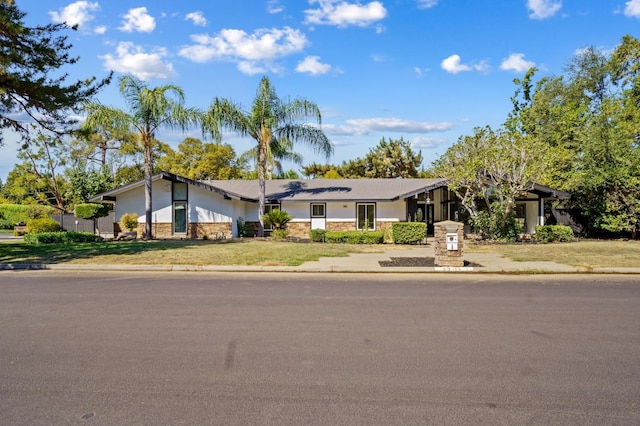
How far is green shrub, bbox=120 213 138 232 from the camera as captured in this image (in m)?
27.2

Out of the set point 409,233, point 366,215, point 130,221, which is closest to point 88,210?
point 130,221

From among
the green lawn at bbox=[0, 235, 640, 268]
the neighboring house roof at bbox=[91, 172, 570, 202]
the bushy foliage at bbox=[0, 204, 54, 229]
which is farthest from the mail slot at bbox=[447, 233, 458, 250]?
the bushy foliage at bbox=[0, 204, 54, 229]

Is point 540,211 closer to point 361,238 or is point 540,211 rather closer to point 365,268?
point 361,238

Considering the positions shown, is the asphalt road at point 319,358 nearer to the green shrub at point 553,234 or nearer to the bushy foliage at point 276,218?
the green shrub at point 553,234

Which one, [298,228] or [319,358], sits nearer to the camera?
[319,358]

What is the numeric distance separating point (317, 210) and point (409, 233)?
8761 millimetres

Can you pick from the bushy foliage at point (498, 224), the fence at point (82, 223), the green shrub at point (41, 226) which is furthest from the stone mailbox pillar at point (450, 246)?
the fence at point (82, 223)

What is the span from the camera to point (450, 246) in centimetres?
1393

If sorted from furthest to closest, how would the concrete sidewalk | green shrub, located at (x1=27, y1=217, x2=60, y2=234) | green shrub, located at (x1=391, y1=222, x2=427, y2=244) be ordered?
green shrub, located at (x1=27, y1=217, x2=60, y2=234), green shrub, located at (x1=391, y1=222, x2=427, y2=244), the concrete sidewalk

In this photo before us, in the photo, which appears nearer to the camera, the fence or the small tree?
the small tree

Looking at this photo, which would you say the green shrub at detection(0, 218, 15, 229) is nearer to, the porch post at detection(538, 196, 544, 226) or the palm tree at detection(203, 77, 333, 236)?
the palm tree at detection(203, 77, 333, 236)

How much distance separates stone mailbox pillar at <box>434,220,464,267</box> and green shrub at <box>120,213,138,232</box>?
19.4 m

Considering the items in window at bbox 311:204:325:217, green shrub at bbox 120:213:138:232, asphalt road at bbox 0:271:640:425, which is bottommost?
asphalt road at bbox 0:271:640:425

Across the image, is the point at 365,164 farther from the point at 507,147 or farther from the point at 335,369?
the point at 335,369
